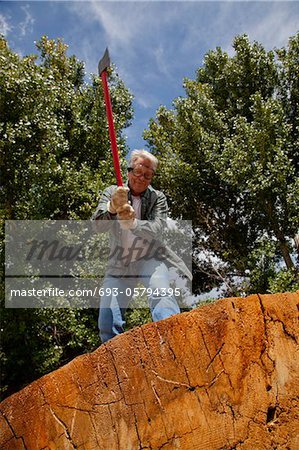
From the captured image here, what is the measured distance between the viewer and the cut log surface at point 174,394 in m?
1.72

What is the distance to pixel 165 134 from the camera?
12.4m

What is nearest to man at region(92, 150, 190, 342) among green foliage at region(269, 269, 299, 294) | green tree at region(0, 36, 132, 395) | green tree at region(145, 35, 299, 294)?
green tree at region(0, 36, 132, 395)

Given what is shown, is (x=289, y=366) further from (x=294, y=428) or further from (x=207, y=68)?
(x=207, y=68)

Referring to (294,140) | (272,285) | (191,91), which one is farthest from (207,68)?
(272,285)

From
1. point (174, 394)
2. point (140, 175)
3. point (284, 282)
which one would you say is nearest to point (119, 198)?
point (140, 175)

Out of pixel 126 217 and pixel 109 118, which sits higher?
pixel 109 118

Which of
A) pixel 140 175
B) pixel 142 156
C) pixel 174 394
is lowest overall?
pixel 174 394

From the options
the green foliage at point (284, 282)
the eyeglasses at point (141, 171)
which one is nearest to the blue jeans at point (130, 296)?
Result: the eyeglasses at point (141, 171)

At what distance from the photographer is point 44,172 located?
29.2 ft

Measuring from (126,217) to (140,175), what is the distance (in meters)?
0.49

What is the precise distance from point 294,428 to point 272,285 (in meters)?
8.08

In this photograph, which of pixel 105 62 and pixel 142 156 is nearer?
pixel 105 62

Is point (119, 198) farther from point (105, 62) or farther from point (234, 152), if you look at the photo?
point (234, 152)

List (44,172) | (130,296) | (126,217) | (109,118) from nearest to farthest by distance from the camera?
(109,118) < (126,217) < (130,296) < (44,172)
